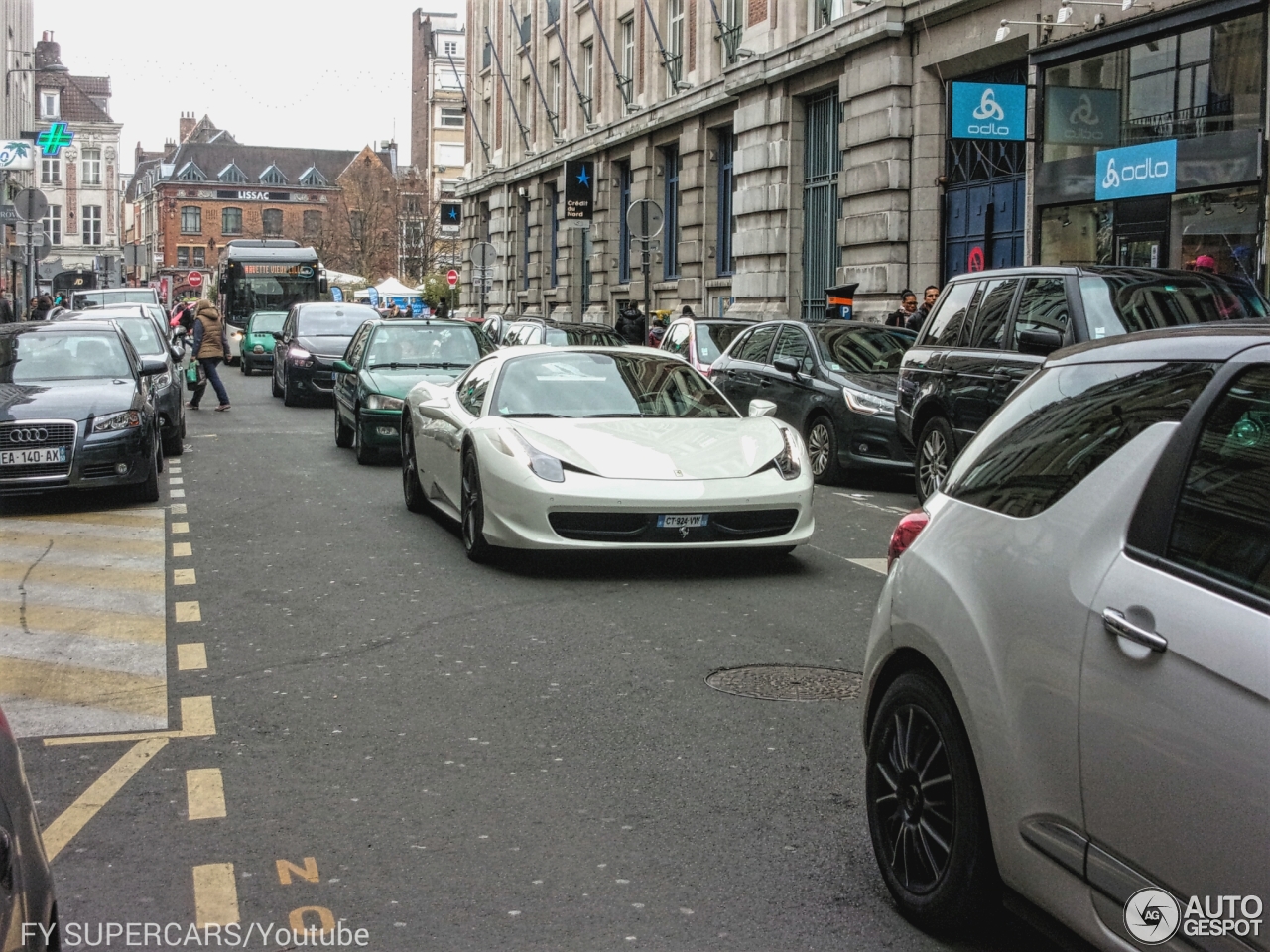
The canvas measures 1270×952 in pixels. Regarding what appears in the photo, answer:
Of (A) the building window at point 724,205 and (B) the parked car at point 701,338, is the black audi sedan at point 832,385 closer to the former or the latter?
(B) the parked car at point 701,338

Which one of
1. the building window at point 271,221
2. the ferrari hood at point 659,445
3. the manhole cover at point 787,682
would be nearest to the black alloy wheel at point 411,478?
the ferrari hood at point 659,445

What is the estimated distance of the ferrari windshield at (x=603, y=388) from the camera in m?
10.5

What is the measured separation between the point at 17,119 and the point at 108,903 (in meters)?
66.6

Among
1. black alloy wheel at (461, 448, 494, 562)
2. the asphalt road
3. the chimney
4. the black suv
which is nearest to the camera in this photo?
the asphalt road

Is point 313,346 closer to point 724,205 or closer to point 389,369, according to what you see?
point 389,369

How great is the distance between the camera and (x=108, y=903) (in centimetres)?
427

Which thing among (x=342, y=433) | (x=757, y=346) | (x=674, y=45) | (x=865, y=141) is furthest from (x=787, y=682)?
(x=674, y=45)

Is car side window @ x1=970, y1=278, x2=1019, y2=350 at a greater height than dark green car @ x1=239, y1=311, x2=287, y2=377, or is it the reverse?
car side window @ x1=970, y1=278, x2=1019, y2=350

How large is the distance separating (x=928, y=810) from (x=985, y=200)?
21.4 metres

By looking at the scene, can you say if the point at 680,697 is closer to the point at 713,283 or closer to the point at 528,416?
the point at 528,416

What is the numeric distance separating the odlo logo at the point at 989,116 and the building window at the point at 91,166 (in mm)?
102960

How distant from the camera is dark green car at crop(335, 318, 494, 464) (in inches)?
662

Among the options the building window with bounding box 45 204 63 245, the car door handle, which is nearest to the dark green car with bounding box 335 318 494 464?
the car door handle

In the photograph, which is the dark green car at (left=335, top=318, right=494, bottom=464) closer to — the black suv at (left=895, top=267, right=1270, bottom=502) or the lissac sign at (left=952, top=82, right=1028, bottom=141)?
the black suv at (left=895, top=267, right=1270, bottom=502)
